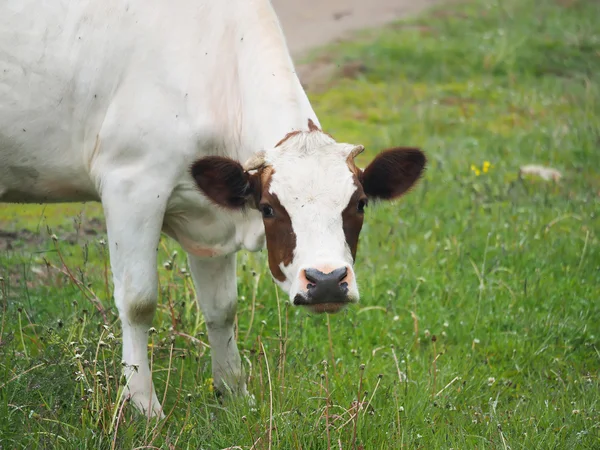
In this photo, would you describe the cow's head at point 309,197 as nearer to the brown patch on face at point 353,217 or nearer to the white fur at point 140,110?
the brown patch on face at point 353,217

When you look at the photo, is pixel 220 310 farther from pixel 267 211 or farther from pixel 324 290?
pixel 324 290

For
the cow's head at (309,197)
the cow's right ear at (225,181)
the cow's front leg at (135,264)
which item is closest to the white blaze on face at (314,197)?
the cow's head at (309,197)

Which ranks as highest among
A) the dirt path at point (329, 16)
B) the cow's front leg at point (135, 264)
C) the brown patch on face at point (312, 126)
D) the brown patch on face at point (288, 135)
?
the brown patch on face at point (288, 135)

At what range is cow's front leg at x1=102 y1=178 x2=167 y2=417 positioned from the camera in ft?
16.0

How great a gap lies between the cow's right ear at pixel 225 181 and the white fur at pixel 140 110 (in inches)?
7.9

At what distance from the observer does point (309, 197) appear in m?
4.36

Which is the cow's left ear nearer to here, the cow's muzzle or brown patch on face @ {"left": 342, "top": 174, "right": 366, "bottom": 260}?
brown patch on face @ {"left": 342, "top": 174, "right": 366, "bottom": 260}

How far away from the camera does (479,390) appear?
222 inches

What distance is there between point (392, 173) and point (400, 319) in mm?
1938

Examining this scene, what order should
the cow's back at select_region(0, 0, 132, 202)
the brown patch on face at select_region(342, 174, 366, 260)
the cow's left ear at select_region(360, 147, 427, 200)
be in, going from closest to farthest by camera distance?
the brown patch on face at select_region(342, 174, 366, 260) < the cow's left ear at select_region(360, 147, 427, 200) < the cow's back at select_region(0, 0, 132, 202)

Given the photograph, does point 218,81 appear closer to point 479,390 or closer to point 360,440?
point 360,440

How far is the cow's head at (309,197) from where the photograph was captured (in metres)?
4.24

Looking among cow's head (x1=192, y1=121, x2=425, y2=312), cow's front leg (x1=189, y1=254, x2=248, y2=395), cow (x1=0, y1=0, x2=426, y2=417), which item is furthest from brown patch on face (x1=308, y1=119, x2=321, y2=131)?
cow's front leg (x1=189, y1=254, x2=248, y2=395)

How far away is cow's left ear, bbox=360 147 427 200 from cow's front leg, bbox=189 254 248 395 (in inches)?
46.8
